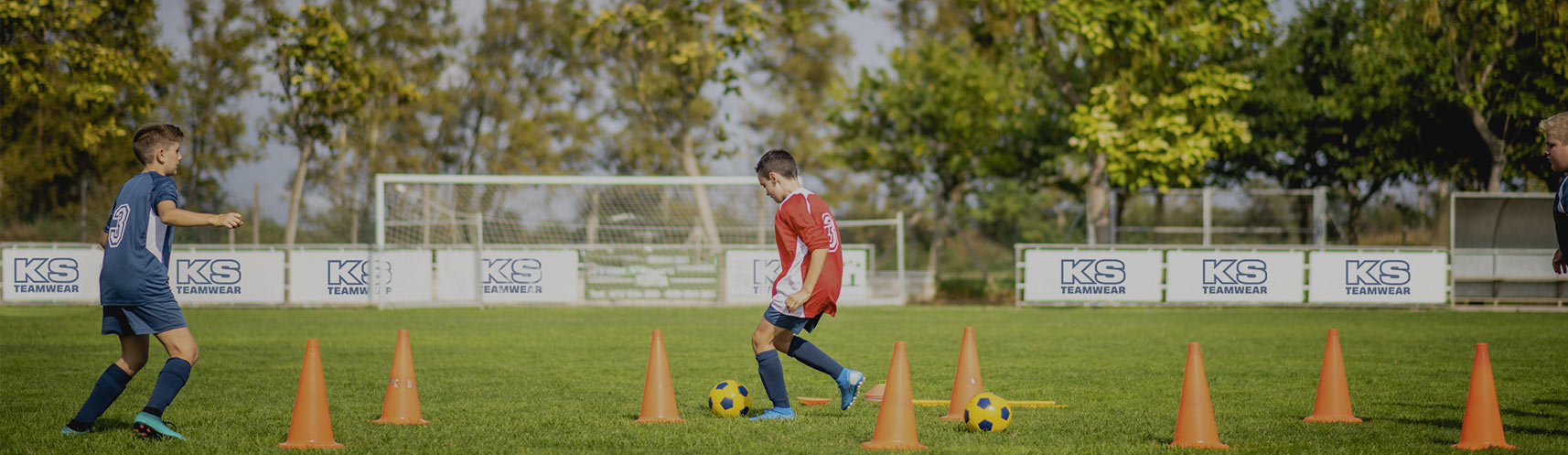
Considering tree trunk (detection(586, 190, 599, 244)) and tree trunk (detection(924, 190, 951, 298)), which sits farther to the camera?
tree trunk (detection(924, 190, 951, 298))

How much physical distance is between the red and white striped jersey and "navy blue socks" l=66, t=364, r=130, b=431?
3390mm

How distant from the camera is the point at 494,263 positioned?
21422 mm

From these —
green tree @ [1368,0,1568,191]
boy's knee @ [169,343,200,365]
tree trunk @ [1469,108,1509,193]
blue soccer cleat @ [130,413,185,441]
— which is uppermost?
green tree @ [1368,0,1568,191]

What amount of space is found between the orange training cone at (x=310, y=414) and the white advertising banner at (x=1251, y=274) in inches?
677

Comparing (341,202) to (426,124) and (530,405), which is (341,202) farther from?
(530,405)

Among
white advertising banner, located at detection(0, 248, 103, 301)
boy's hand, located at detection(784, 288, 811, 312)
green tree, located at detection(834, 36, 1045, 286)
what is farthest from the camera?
green tree, located at detection(834, 36, 1045, 286)

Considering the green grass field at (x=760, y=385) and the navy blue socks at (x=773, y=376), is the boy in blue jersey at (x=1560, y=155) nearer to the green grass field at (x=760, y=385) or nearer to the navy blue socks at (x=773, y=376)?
the green grass field at (x=760, y=385)

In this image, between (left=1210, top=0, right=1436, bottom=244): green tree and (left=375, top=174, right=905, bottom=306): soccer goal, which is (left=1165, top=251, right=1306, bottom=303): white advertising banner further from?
(left=1210, top=0, right=1436, bottom=244): green tree

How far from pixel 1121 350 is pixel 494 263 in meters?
12.5

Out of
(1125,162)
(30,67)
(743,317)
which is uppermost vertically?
(30,67)

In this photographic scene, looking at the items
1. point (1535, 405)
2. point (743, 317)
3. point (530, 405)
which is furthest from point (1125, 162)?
point (530, 405)

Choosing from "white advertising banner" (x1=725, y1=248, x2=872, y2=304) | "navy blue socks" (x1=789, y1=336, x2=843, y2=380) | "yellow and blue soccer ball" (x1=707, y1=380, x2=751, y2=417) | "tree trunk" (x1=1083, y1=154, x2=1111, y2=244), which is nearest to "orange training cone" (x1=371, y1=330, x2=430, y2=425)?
"yellow and blue soccer ball" (x1=707, y1=380, x2=751, y2=417)

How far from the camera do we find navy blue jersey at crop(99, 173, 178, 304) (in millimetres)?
5898

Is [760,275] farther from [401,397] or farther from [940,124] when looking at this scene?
[401,397]
